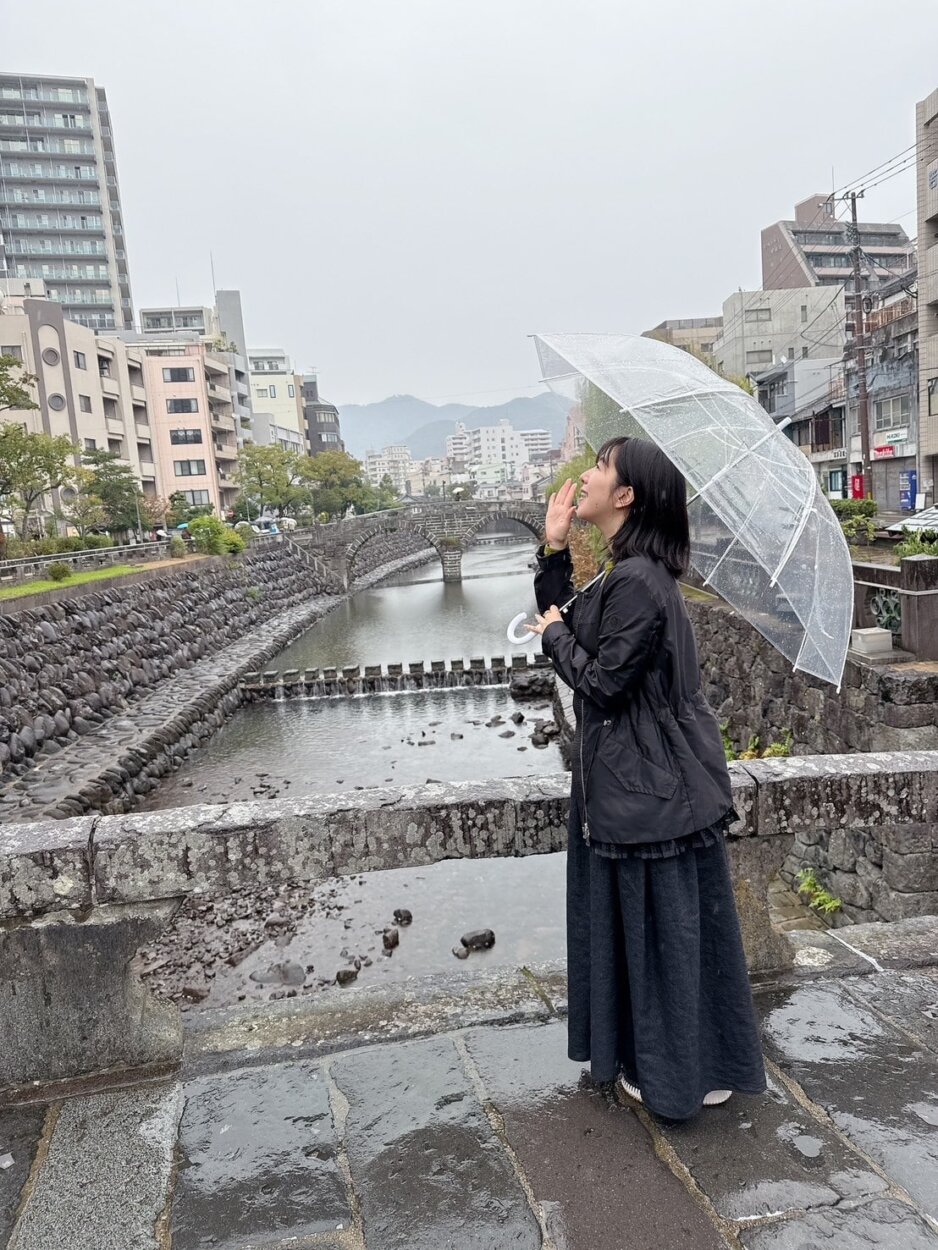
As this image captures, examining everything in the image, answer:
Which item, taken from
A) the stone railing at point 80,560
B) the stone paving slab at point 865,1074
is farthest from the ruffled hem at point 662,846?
the stone railing at point 80,560

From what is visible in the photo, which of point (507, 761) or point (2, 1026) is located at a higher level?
point (2, 1026)

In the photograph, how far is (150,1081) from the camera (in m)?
2.67

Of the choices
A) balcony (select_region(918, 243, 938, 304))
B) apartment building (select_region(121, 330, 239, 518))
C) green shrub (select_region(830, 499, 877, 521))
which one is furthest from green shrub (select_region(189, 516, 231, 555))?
balcony (select_region(918, 243, 938, 304))

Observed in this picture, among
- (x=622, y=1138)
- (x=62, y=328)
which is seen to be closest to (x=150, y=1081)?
(x=622, y=1138)

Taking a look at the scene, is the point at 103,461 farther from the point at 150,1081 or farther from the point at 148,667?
the point at 150,1081

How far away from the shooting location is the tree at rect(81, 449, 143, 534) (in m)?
38.9

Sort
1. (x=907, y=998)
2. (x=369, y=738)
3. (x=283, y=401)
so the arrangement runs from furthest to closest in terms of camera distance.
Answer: (x=283, y=401), (x=369, y=738), (x=907, y=998)

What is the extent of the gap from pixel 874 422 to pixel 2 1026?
134 feet

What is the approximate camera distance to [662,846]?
2287 mm

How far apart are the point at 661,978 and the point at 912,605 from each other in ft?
23.9

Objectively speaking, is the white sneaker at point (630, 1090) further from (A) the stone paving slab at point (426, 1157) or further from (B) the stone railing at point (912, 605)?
(B) the stone railing at point (912, 605)

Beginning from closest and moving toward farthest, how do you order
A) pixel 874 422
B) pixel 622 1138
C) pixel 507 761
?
pixel 622 1138, pixel 507 761, pixel 874 422

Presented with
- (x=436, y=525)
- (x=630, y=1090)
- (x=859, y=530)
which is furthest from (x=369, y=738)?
(x=436, y=525)

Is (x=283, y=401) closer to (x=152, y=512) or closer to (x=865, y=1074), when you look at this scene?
(x=152, y=512)
